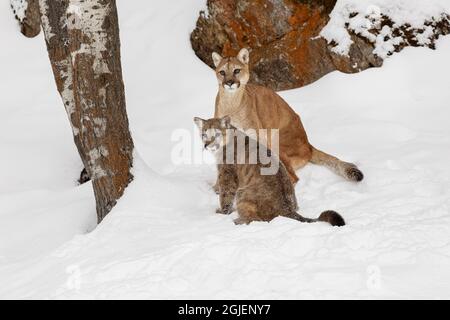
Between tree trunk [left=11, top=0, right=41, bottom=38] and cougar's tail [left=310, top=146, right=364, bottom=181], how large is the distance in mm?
6554

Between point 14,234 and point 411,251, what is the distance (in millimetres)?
4094

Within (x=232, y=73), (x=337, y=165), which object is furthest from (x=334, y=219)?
(x=232, y=73)

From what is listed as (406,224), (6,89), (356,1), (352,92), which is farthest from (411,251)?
(6,89)

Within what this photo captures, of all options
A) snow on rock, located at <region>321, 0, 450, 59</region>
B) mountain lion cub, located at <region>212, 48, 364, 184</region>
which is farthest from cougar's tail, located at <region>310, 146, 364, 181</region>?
snow on rock, located at <region>321, 0, 450, 59</region>

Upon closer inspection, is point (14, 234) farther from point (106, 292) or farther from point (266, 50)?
point (266, 50)

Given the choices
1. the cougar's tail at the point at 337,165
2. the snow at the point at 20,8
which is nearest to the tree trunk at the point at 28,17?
the snow at the point at 20,8

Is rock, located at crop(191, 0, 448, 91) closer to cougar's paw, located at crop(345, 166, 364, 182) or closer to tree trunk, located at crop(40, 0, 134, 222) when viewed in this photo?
cougar's paw, located at crop(345, 166, 364, 182)

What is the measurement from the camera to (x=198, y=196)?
270 inches

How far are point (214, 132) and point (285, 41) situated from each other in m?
3.57

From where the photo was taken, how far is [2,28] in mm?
Result: 11930

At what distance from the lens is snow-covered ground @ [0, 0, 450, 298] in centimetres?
462

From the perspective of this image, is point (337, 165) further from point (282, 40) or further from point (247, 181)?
point (282, 40)

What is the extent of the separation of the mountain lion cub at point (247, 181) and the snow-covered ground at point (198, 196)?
0.24m

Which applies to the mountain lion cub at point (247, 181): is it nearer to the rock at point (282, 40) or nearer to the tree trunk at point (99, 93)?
the tree trunk at point (99, 93)
